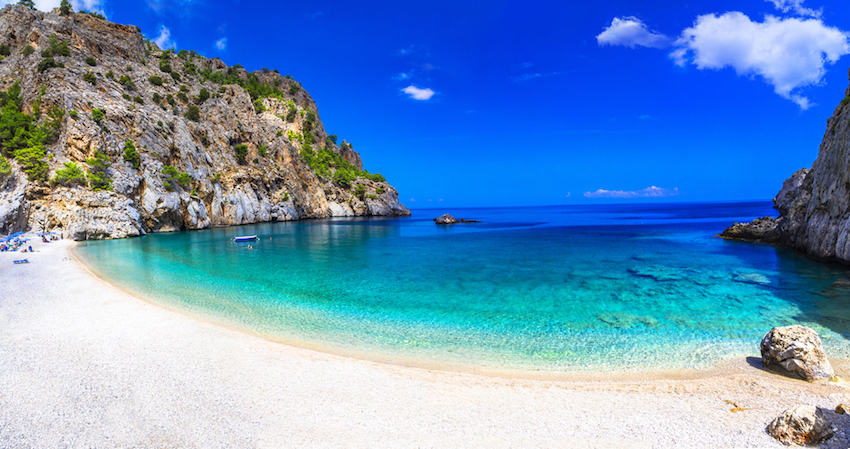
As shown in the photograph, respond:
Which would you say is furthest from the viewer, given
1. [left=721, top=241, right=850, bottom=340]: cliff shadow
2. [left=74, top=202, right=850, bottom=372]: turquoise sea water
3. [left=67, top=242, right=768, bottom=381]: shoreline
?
[left=721, top=241, right=850, bottom=340]: cliff shadow

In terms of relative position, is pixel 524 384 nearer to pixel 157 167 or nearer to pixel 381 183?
pixel 157 167

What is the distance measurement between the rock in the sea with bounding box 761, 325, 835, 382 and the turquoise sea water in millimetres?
1196

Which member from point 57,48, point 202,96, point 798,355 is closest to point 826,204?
point 798,355

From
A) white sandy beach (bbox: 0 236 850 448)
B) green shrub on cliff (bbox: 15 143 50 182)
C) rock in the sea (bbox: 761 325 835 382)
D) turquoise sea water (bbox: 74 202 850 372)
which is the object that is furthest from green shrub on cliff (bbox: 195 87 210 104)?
rock in the sea (bbox: 761 325 835 382)

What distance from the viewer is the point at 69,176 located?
1603 inches

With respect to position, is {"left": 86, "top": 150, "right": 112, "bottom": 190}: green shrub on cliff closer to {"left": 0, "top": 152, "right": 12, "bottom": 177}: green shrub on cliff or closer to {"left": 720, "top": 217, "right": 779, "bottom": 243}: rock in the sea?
{"left": 0, "top": 152, "right": 12, "bottom": 177}: green shrub on cliff

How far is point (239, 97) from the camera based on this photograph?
8688 cm

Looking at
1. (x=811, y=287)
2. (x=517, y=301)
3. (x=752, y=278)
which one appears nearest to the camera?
(x=517, y=301)

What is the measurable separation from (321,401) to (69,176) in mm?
53455

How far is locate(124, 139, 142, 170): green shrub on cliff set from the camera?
4838cm

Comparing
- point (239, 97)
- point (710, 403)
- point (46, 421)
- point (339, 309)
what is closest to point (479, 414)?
point (710, 403)

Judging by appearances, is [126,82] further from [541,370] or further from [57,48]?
[541,370]

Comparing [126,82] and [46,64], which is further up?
[126,82]

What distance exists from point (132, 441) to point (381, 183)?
108 meters
